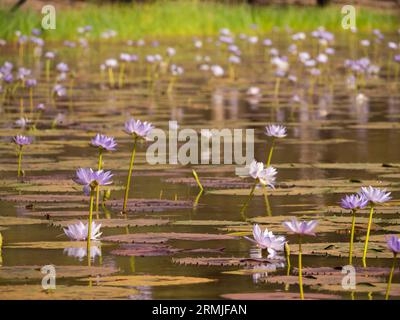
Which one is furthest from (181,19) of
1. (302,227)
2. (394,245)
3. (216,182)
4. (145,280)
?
(394,245)

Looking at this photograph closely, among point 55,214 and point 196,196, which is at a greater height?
Result: point 196,196

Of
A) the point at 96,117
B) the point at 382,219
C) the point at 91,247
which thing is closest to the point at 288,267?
the point at 91,247

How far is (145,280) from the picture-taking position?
4.64 m

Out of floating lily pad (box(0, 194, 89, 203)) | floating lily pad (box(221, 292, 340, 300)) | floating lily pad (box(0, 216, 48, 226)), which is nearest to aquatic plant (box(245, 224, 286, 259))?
floating lily pad (box(221, 292, 340, 300))

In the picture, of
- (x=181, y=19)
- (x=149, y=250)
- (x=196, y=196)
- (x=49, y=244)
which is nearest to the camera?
(x=149, y=250)

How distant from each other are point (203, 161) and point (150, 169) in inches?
22.1

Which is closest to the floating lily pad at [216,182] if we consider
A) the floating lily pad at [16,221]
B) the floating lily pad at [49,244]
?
the floating lily pad at [16,221]

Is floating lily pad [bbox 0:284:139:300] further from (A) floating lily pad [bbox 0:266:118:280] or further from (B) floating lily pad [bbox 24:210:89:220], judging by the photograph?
(B) floating lily pad [bbox 24:210:89:220]

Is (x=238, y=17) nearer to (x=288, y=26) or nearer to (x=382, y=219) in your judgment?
(x=288, y=26)

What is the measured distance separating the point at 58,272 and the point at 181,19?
75.9 ft

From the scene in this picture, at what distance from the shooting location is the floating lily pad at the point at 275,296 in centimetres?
430

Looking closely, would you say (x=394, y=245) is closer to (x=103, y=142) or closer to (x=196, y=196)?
(x=103, y=142)

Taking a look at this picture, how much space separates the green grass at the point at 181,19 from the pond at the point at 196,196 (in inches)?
350

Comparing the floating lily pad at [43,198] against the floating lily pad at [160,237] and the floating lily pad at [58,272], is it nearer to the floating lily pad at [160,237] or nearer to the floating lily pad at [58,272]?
the floating lily pad at [160,237]
